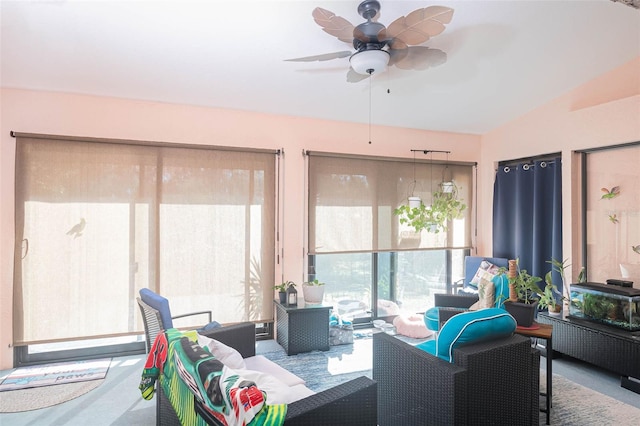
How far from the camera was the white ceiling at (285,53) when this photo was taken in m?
2.56

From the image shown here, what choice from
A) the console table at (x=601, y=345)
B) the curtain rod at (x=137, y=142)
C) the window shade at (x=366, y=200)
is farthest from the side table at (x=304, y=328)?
the console table at (x=601, y=345)

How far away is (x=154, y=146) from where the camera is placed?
12.1ft

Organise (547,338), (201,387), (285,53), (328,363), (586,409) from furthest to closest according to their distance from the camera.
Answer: (328,363) < (285,53) < (586,409) < (547,338) < (201,387)

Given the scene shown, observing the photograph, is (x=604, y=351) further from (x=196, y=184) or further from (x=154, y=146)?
(x=154, y=146)

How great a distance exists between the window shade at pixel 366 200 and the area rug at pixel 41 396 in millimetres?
2449

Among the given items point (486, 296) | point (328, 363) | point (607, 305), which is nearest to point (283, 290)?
point (328, 363)

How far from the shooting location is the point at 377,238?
457 centimetres

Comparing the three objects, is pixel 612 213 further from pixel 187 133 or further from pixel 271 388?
pixel 187 133

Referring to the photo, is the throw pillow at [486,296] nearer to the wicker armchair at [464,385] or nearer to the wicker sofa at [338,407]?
the wicker armchair at [464,385]

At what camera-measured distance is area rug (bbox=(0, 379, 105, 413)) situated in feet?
8.80

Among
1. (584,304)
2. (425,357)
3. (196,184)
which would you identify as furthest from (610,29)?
(196,184)

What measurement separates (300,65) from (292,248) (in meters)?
1.98

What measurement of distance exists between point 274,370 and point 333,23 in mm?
2125

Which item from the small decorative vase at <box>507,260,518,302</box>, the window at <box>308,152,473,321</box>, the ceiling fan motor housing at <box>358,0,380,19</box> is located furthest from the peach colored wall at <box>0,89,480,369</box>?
the small decorative vase at <box>507,260,518,302</box>
